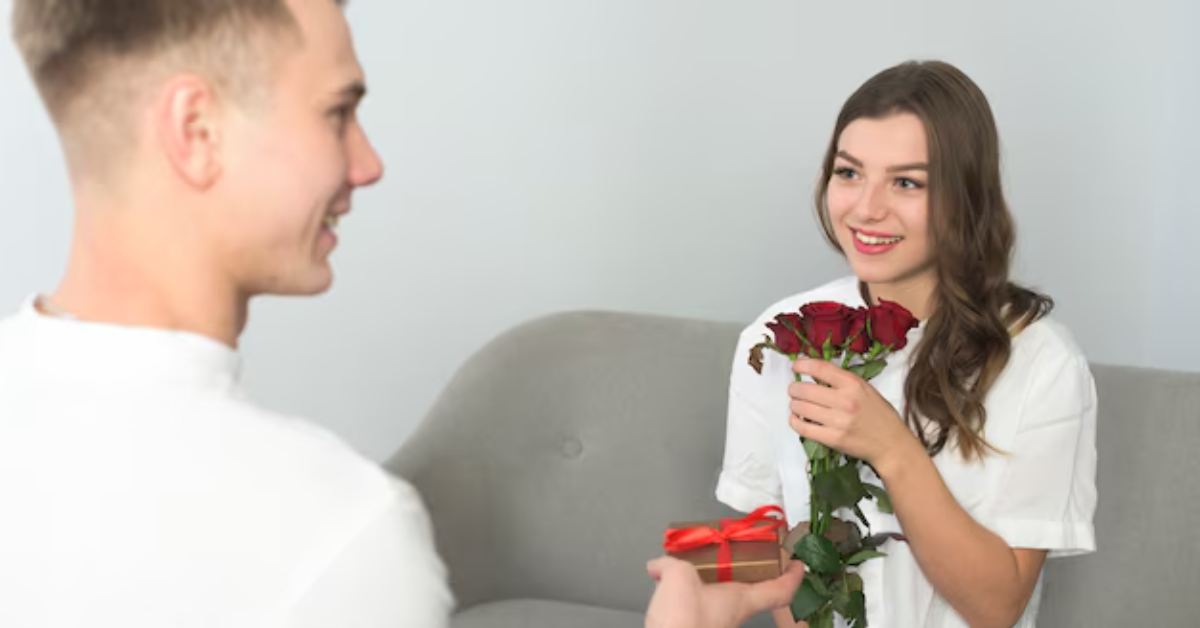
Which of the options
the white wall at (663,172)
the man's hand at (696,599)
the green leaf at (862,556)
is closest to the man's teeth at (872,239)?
the green leaf at (862,556)

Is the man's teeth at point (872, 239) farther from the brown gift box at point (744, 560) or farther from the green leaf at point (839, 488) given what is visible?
the brown gift box at point (744, 560)

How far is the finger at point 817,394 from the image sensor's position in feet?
6.50

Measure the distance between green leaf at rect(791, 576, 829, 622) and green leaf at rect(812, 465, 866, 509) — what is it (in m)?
0.14

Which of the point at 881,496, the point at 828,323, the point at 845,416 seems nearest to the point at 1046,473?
the point at 881,496

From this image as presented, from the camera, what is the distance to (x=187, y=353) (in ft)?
3.43

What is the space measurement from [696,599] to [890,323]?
48 cm

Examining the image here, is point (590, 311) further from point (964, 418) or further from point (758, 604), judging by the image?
point (758, 604)

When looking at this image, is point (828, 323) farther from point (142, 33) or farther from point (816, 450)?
point (142, 33)

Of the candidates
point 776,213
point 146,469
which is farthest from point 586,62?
point 146,469

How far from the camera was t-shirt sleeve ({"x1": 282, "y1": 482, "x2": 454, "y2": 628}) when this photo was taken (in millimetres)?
943

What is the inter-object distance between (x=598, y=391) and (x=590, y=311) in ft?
0.69

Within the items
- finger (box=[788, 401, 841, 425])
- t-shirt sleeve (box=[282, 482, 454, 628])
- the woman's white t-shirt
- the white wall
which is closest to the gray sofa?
the white wall

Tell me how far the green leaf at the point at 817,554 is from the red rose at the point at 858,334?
0.31 meters

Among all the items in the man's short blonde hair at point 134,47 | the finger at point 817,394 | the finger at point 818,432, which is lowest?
the finger at point 818,432
